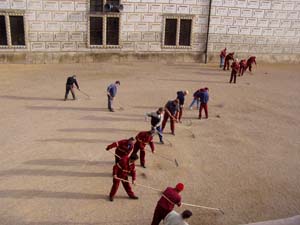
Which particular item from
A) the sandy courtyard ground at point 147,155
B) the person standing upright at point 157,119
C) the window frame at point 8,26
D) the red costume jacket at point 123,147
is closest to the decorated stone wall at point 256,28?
the sandy courtyard ground at point 147,155

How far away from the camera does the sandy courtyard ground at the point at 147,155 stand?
314 inches

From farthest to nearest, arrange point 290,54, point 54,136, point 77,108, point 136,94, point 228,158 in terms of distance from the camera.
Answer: point 290,54
point 136,94
point 77,108
point 54,136
point 228,158

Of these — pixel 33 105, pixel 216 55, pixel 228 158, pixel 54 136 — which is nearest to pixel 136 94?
pixel 33 105

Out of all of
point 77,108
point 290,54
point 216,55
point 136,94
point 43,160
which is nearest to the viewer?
point 43,160

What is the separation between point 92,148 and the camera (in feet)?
35.3

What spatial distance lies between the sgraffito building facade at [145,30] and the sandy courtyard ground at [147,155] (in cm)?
319

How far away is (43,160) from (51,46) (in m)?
13.3

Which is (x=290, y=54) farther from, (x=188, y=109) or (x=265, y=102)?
(x=188, y=109)

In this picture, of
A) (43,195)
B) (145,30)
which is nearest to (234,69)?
(145,30)

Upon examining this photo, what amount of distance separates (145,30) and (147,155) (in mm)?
14028

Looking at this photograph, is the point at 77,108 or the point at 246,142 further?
the point at 77,108

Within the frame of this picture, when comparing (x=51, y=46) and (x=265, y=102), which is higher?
(x=51, y=46)

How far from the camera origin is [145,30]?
22.9m

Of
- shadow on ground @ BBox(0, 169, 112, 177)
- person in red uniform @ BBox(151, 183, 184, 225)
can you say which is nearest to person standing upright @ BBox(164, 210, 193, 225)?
person in red uniform @ BBox(151, 183, 184, 225)
